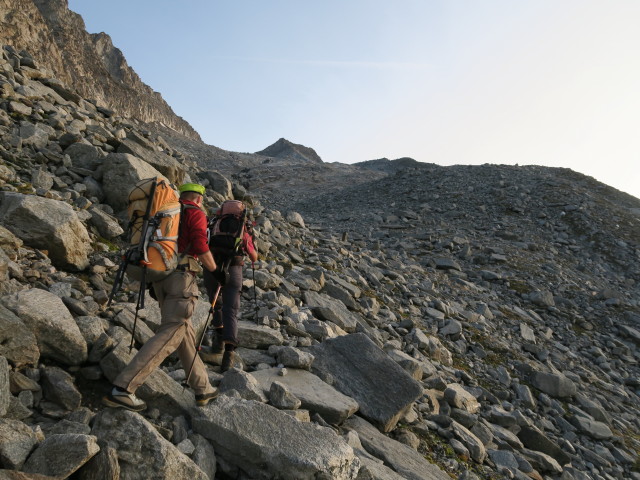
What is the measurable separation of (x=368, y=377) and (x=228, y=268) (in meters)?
3.41

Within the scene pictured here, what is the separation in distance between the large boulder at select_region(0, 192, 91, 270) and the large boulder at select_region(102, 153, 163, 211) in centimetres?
285

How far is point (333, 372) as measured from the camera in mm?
7445

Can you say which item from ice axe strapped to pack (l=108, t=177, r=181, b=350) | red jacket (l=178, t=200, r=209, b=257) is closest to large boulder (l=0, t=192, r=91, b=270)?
ice axe strapped to pack (l=108, t=177, r=181, b=350)

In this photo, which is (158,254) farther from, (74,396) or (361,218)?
(361,218)

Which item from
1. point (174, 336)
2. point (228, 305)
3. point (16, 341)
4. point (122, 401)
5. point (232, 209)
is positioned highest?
point (232, 209)

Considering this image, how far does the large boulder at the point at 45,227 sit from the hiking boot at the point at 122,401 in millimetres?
3774

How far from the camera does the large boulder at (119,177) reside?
1013 cm

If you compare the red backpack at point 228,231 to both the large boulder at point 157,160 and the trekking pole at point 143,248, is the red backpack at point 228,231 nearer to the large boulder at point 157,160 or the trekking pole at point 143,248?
the trekking pole at point 143,248

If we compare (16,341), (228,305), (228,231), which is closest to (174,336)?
(16,341)

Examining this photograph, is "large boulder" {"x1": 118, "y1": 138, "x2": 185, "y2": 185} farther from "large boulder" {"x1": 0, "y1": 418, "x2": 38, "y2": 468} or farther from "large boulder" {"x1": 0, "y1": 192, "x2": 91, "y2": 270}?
"large boulder" {"x1": 0, "y1": 418, "x2": 38, "y2": 468}

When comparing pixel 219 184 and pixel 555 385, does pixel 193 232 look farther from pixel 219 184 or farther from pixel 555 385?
pixel 219 184

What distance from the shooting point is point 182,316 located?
200 inches

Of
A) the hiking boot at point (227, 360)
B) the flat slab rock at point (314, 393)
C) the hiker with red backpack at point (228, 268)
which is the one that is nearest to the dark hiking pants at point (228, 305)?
the hiker with red backpack at point (228, 268)

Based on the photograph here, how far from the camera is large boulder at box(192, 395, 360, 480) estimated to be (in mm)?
4305
